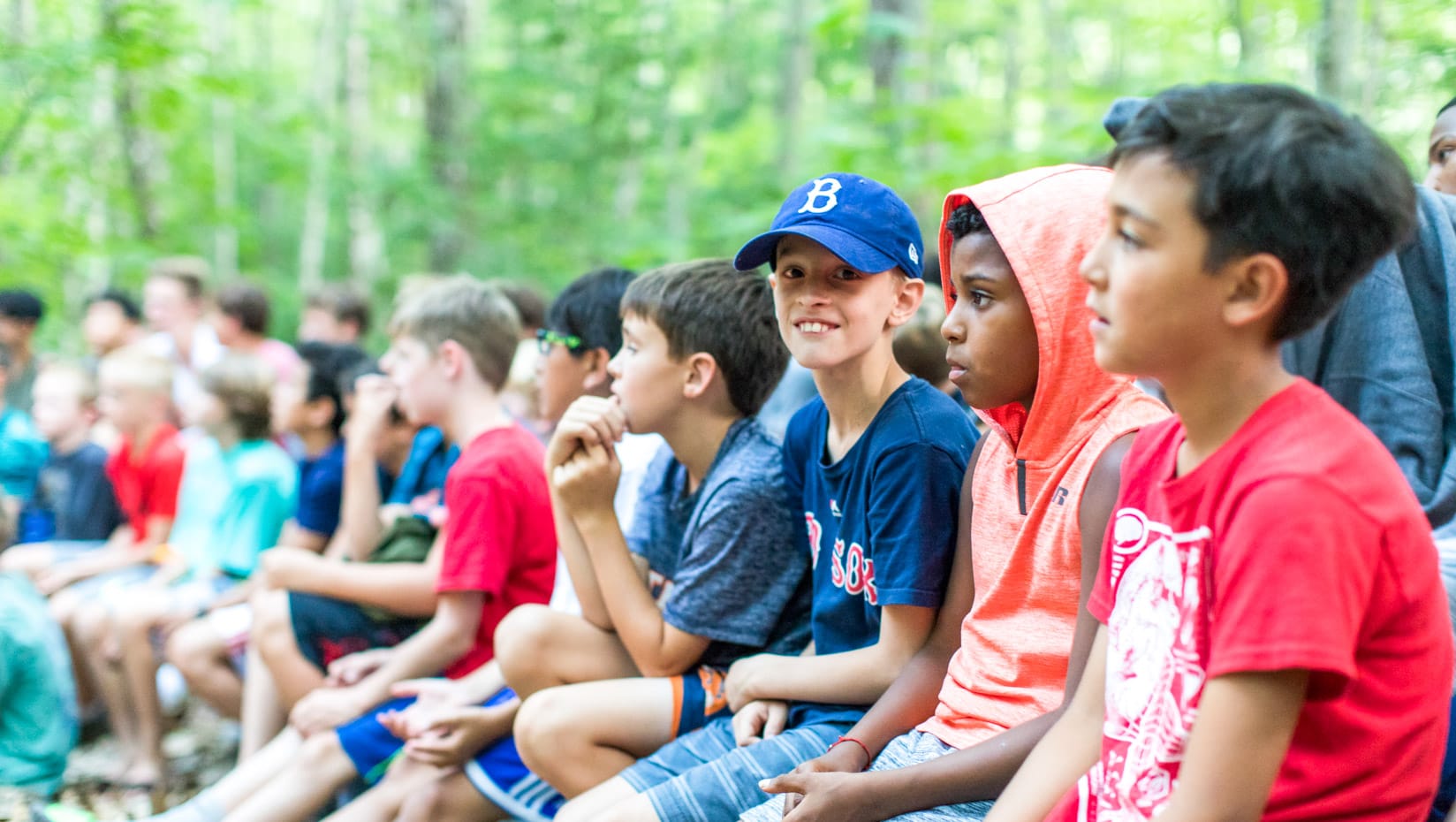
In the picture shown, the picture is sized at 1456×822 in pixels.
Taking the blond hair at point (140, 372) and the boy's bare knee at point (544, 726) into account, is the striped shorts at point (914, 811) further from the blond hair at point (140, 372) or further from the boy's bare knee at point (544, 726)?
the blond hair at point (140, 372)

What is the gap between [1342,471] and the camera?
1208 millimetres

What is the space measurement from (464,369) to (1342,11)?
457 centimetres

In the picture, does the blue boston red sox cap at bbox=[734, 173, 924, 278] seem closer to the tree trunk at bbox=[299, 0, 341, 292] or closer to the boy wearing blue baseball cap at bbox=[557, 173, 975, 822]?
the boy wearing blue baseball cap at bbox=[557, 173, 975, 822]

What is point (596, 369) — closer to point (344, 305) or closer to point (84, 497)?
point (84, 497)

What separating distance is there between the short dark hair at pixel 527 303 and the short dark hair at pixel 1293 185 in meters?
4.11

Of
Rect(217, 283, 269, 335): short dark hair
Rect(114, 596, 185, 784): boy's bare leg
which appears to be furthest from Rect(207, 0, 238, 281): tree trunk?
Rect(114, 596, 185, 784): boy's bare leg

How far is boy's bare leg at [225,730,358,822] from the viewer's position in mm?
3121

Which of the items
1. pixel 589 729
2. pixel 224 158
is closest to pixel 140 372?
pixel 589 729

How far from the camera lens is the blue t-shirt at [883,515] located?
7.11 ft

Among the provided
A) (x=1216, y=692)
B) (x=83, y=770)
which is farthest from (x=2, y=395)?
(x=1216, y=692)

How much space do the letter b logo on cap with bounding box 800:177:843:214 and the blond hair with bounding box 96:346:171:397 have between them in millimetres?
3995

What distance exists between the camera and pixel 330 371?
4.69 meters

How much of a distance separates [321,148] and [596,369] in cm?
1310

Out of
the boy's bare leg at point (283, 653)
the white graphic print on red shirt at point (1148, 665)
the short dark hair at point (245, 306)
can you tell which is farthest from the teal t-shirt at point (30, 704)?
the white graphic print on red shirt at point (1148, 665)
